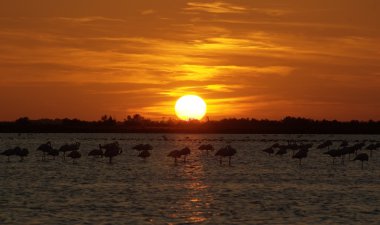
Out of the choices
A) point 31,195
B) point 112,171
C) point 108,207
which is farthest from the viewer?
point 112,171

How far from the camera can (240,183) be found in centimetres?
4347

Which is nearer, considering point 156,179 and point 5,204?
point 5,204

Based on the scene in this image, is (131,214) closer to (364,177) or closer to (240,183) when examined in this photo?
(240,183)

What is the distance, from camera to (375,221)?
27.6 m

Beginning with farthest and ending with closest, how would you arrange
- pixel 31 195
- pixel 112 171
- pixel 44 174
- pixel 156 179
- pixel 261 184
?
pixel 112 171 → pixel 44 174 → pixel 156 179 → pixel 261 184 → pixel 31 195

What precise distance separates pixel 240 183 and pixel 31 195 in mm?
13011

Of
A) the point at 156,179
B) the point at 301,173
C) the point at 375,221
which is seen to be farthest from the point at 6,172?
the point at 375,221

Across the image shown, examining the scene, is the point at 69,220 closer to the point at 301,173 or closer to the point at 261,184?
→ the point at 261,184

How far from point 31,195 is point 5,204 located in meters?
4.08

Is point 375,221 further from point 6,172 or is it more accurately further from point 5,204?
point 6,172

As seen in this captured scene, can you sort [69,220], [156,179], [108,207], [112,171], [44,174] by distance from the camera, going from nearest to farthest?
[69,220] < [108,207] < [156,179] < [44,174] < [112,171]

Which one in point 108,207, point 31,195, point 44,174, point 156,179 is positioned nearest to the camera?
point 108,207

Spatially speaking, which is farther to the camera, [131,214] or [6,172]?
[6,172]

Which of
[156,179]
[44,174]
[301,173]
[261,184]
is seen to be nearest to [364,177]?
[301,173]
